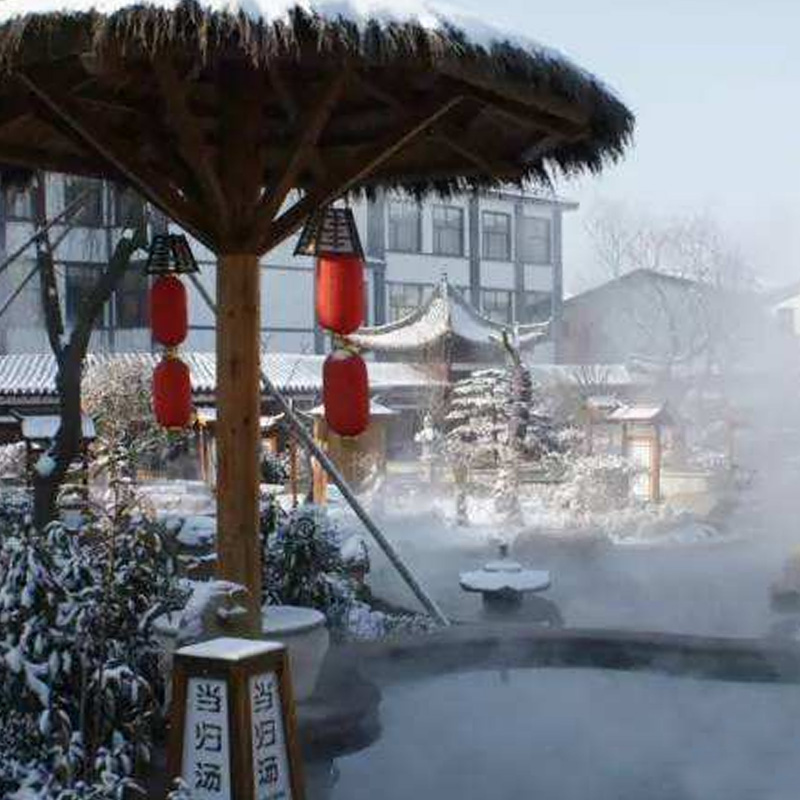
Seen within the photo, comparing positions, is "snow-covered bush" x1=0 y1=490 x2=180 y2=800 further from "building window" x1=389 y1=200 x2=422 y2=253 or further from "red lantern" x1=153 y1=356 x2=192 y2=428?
"building window" x1=389 y1=200 x2=422 y2=253

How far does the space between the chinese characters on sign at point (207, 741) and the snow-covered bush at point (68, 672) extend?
252 millimetres

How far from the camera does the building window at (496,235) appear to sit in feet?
137

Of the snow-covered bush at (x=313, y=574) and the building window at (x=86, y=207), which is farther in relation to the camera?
the building window at (x=86, y=207)

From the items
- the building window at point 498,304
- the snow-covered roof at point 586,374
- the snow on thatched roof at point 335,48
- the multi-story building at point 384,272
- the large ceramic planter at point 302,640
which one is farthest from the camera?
the building window at point 498,304

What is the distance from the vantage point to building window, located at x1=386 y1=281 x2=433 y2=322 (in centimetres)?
3894

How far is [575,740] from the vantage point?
6.16 m

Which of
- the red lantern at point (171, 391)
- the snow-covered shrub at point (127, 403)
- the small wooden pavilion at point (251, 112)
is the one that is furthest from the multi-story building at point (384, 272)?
the small wooden pavilion at point (251, 112)

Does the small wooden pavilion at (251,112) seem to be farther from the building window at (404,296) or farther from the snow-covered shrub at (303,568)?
the building window at (404,296)

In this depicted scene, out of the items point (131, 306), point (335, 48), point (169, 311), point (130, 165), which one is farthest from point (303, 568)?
point (131, 306)

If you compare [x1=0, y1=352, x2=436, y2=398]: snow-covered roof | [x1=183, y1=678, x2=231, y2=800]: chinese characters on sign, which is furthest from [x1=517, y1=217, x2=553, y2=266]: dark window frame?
[x1=183, y1=678, x2=231, y2=800]: chinese characters on sign

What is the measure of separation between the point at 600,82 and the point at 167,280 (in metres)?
2.89

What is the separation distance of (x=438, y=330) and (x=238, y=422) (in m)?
25.7

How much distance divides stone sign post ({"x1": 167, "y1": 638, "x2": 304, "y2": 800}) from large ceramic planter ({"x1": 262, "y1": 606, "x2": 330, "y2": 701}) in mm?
1250

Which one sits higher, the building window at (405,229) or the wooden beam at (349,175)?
the building window at (405,229)
